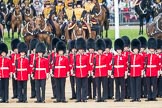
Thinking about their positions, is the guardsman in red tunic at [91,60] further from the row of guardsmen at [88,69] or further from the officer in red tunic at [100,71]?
the officer in red tunic at [100,71]

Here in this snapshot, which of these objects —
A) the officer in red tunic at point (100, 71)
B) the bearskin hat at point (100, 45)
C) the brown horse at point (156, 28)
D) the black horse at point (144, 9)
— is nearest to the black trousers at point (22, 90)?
the officer in red tunic at point (100, 71)

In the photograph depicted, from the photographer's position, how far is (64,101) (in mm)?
23953

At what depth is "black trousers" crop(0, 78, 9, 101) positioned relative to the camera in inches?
950

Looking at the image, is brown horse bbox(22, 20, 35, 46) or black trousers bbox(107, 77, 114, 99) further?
brown horse bbox(22, 20, 35, 46)

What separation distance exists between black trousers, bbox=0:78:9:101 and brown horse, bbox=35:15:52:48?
22.3ft

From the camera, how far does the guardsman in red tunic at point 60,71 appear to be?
78.3ft

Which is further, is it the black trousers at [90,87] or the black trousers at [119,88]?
the black trousers at [90,87]

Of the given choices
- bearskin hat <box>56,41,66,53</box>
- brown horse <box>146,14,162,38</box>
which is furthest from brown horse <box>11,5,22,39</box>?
bearskin hat <box>56,41,66,53</box>

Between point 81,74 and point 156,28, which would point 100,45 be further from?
point 156,28

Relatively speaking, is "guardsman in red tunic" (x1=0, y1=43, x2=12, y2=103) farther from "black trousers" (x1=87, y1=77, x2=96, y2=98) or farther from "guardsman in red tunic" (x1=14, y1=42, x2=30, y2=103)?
"black trousers" (x1=87, y1=77, x2=96, y2=98)

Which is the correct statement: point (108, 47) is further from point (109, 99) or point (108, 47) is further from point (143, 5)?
point (143, 5)

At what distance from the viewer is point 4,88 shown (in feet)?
79.3

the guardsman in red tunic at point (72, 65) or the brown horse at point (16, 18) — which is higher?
the brown horse at point (16, 18)

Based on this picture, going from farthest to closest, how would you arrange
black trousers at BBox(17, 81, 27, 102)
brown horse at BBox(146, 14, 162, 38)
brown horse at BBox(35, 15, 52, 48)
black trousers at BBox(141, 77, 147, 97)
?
brown horse at BBox(146, 14, 162, 38) → brown horse at BBox(35, 15, 52, 48) → black trousers at BBox(141, 77, 147, 97) → black trousers at BBox(17, 81, 27, 102)
